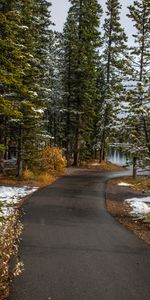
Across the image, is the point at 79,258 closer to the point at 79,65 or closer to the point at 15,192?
the point at 15,192

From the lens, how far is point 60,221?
13.5 m

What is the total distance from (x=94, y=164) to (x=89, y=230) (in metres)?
30.5

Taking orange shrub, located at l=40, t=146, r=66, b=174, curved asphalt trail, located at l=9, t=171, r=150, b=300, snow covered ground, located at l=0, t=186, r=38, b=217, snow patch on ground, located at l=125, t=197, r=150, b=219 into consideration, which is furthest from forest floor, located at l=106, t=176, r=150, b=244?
orange shrub, located at l=40, t=146, r=66, b=174

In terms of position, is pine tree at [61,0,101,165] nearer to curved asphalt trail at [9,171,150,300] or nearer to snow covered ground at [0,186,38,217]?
snow covered ground at [0,186,38,217]

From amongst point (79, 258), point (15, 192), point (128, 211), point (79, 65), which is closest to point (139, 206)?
point (128, 211)

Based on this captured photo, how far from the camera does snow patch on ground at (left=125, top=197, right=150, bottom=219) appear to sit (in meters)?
15.9

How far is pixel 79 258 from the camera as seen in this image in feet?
29.6

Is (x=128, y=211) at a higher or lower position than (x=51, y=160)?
lower

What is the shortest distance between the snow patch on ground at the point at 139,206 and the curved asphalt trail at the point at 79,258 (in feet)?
4.97

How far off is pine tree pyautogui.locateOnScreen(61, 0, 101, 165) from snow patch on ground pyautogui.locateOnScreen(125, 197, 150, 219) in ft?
65.9

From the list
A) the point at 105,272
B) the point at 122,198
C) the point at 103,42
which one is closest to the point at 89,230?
the point at 105,272

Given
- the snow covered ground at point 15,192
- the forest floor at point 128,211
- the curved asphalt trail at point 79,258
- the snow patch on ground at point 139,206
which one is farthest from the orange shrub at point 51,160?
the curved asphalt trail at point 79,258

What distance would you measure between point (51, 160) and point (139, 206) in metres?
14.2

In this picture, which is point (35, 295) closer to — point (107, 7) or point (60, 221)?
point (60, 221)
